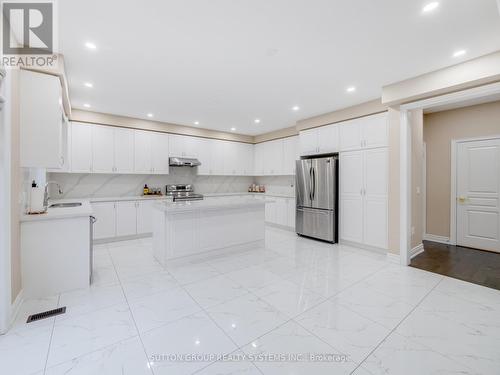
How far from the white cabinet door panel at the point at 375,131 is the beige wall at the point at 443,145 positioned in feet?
5.73

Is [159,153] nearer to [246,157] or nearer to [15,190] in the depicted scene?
[246,157]

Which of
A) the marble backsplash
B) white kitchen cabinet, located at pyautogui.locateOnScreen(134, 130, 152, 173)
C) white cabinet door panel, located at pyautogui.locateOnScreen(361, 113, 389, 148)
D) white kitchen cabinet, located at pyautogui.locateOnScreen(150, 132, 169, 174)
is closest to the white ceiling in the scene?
white cabinet door panel, located at pyautogui.locateOnScreen(361, 113, 389, 148)

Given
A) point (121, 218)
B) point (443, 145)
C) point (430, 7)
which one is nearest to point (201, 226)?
point (121, 218)

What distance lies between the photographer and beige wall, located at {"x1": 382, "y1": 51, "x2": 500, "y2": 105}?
263cm

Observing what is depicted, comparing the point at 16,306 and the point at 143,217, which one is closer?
the point at 16,306

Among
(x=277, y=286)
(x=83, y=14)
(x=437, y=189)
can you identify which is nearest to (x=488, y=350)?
(x=277, y=286)

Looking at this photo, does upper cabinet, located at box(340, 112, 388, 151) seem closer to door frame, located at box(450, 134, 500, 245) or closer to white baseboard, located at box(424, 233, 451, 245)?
door frame, located at box(450, 134, 500, 245)

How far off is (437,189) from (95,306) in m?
6.09

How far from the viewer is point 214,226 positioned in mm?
3812

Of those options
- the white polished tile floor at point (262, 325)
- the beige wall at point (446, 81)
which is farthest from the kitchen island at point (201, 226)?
the beige wall at point (446, 81)

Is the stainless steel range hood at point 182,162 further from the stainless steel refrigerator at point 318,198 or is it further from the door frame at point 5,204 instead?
the door frame at point 5,204

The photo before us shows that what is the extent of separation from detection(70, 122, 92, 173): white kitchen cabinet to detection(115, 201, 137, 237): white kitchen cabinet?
0.97 m

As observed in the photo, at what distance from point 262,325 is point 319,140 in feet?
13.0

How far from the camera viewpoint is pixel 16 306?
2.21m
